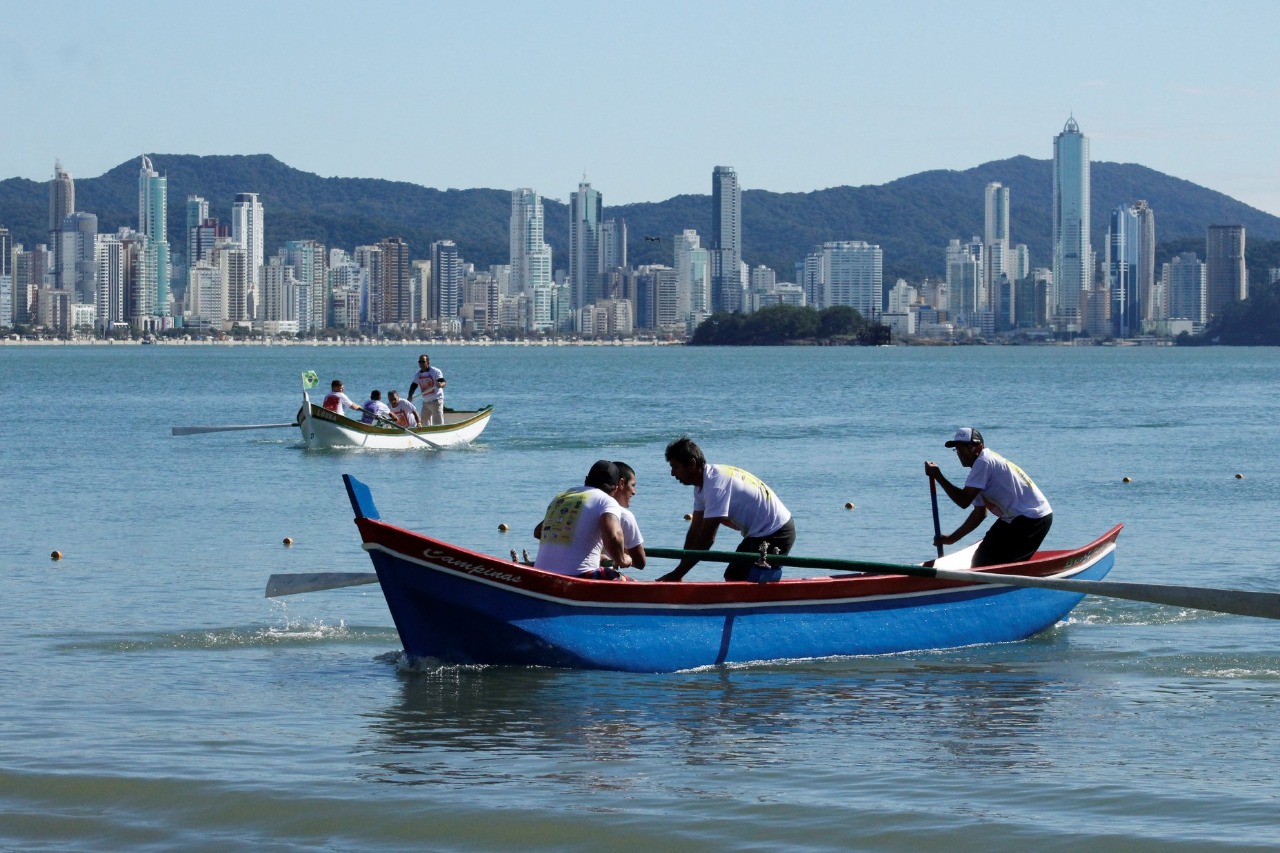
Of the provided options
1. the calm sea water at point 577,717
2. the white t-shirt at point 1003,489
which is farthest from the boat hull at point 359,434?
the white t-shirt at point 1003,489

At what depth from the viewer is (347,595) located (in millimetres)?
17438

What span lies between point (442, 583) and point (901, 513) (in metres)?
13.8

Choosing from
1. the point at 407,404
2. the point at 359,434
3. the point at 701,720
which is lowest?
the point at 701,720

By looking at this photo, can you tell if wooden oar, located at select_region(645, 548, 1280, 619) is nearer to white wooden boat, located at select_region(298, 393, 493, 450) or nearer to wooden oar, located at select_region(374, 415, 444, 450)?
white wooden boat, located at select_region(298, 393, 493, 450)

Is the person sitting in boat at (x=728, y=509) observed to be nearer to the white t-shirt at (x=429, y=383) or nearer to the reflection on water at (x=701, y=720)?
the reflection on water at (x=701, y=720)

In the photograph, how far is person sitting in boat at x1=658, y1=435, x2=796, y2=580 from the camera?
1293 centimetres

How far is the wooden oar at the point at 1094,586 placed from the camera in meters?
13.0

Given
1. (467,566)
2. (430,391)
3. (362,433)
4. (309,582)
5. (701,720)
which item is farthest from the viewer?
(430,391)

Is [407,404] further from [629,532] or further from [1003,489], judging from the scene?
[629,532]

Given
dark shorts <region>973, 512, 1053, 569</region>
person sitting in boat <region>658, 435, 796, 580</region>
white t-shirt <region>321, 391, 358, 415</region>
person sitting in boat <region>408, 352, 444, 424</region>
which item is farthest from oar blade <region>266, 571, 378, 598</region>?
white t-shirt <region>321, 391, 358, 415</region>

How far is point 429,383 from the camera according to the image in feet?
120

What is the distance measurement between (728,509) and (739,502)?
5.8 inches

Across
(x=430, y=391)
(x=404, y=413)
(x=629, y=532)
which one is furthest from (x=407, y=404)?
(x=629, y=532)

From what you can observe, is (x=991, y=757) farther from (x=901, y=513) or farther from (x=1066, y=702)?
(x=901, y=513)
